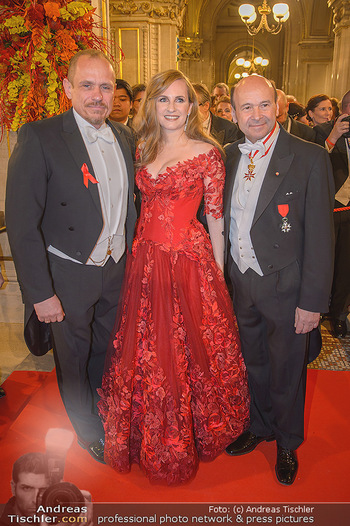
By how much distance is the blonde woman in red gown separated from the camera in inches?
92.0

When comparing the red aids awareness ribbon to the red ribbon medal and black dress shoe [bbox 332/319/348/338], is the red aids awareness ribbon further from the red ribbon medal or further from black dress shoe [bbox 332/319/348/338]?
black dress shoe [bbox 332/319/348/338]

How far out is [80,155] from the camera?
2309mm

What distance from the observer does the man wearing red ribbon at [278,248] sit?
7.21 ft

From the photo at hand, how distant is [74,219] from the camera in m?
2.33

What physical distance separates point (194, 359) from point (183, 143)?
1179mm

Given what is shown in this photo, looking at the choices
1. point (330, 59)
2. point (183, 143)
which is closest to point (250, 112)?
point (183, 143)

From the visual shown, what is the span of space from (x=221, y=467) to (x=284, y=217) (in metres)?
1.41

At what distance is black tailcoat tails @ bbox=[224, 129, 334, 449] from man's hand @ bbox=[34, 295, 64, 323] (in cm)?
97

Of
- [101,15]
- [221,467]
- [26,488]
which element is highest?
[101,15]

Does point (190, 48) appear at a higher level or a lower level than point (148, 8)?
higher

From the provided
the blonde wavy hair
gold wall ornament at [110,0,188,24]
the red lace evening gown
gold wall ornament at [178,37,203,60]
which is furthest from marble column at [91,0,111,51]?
gold wall ornament at [178,37,203,60]

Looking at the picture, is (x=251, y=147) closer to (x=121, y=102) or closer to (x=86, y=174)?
(x=86, y=174)

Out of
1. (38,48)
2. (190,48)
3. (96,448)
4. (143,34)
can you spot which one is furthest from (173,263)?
(190,48)

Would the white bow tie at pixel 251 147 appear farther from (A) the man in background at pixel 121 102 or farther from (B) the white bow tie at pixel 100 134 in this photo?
(A) the man in background at pixel 121 102
